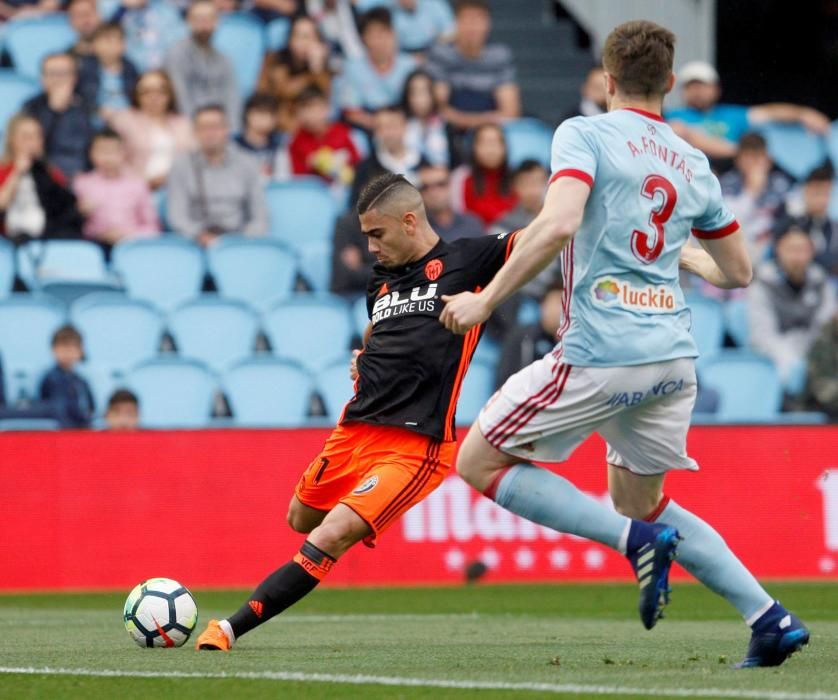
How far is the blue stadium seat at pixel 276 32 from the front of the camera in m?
16.3

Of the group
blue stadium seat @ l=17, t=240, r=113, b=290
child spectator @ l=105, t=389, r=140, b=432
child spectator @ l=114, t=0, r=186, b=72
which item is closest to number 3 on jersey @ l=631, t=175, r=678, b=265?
child spectator @ l=105, t=389, r=140, b=432

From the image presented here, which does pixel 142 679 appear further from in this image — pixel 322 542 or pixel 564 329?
pixel 564 329

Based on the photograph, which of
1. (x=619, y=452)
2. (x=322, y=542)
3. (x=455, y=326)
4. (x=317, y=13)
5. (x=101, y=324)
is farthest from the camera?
(x=317, y=13)

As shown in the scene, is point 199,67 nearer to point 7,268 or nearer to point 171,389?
point 7,268

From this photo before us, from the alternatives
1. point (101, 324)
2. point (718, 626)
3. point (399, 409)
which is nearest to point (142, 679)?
point (399, 409)

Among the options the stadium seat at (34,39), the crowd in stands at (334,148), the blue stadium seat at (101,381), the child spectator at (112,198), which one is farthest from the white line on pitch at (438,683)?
the stadium seat at (34,39)

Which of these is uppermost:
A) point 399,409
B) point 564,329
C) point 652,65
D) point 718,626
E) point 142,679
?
point 652,65

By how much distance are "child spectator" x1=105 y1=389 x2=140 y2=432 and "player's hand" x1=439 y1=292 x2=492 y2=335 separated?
780 cm

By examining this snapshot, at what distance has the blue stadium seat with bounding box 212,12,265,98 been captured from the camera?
53.3 feet

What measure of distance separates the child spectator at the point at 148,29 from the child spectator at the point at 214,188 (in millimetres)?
1503

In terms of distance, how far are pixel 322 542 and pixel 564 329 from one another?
5.27ft

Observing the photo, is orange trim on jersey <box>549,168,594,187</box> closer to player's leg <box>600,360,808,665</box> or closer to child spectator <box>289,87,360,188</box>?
player's leg <box>600,360,808,665</box>

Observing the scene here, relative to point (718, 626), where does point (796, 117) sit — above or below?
above

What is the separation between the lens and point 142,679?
549 centimetres
